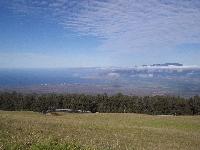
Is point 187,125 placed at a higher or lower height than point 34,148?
lower

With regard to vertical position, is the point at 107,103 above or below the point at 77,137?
below

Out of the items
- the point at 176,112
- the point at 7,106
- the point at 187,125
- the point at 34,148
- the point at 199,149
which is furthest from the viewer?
the point at 7,106

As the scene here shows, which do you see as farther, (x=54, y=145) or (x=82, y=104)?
(x=82, y=104)

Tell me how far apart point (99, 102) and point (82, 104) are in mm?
7912

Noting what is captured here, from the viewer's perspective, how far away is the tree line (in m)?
138

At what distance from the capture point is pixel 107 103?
5748 inches

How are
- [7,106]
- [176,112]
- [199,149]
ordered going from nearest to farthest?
1. [199,149]
2. [176,112]
3. [7,106]

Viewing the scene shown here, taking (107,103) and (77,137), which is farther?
(107,103)

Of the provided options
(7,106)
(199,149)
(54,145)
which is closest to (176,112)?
(7,106)

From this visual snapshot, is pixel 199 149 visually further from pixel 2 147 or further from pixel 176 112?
pixel 176 112

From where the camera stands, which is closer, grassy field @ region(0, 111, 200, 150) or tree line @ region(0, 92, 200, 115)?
grassy field @ region(0, 111, 200, 150)

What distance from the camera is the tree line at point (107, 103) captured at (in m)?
138

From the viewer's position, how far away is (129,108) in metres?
142

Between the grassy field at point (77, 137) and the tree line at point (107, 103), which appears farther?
the tree line at point (107, 103)
